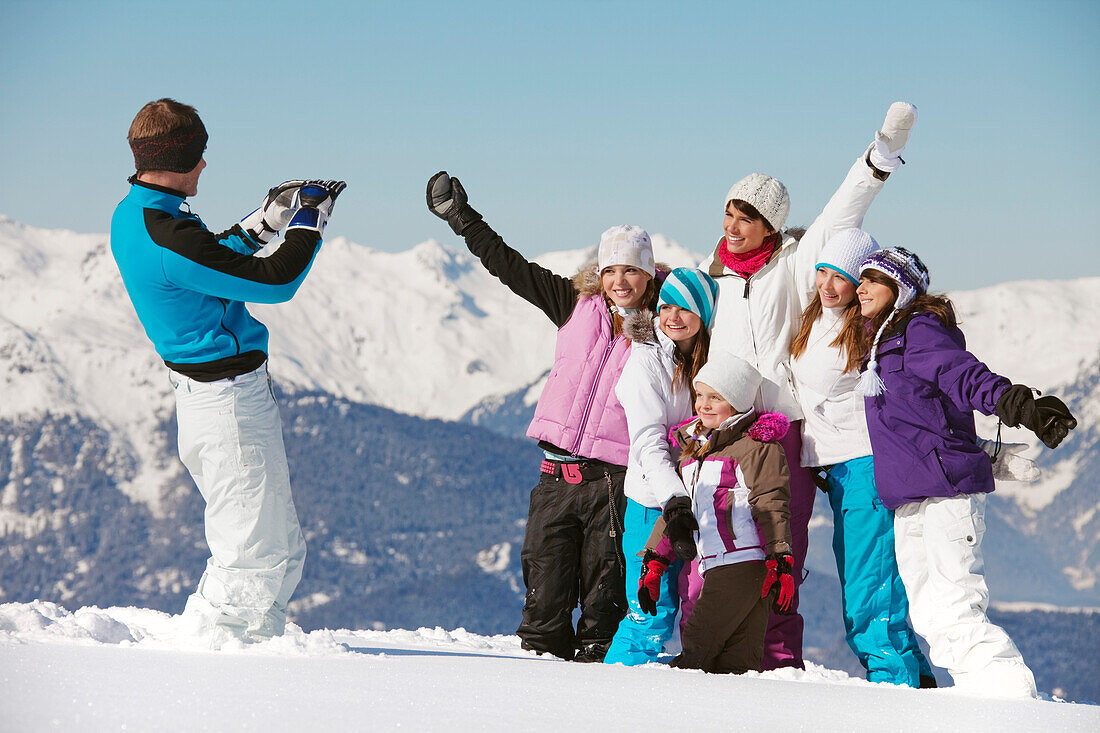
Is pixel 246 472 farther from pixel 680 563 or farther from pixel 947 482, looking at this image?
pixel 947 482

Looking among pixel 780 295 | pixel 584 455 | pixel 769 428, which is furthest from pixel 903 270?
pixel 584 455

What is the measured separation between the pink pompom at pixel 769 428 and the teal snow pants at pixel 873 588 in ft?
1.37

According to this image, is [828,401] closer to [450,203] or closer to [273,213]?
[450,203]

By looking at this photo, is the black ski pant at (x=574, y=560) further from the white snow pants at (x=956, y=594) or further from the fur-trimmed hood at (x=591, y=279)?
the white snow pants at (x=956, y=594)

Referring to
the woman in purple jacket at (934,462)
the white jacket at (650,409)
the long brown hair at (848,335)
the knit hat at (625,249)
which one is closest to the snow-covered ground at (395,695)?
the woman in purple jacket at (934,462)

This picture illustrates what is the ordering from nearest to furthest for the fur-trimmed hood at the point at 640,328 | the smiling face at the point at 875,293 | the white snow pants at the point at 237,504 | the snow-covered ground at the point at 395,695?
the snow-covered ground at the point at 395,695
the white snow pants at the point at 237,504
the smiling face at the point at 875,293
the fur-trimmed hood at the point at 640,328

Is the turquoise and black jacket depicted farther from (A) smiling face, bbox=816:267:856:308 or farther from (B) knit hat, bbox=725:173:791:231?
(A) smiling face, bbox=816:267:856:308

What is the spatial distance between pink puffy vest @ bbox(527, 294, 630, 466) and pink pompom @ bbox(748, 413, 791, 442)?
0.66 m

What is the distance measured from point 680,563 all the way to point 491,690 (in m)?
1.42

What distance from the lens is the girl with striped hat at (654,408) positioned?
15.8 feet

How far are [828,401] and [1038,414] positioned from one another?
103 cm

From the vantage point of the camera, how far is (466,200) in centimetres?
566

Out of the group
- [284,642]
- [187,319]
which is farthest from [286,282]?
[284,642]

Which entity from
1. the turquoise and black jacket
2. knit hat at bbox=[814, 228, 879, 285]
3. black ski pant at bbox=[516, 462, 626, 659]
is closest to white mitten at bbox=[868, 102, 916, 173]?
knit hat at bbox=[814, 228, 879, 285]
